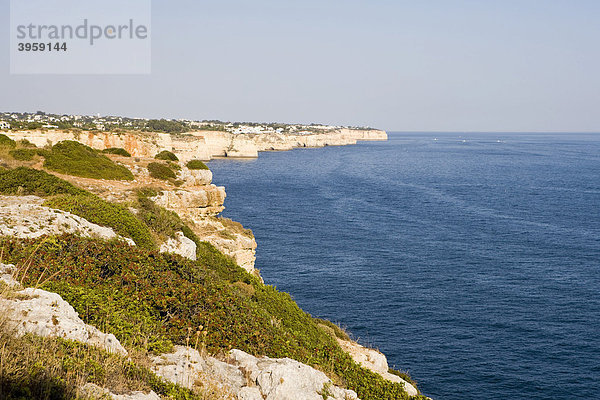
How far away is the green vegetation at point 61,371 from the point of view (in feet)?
18.1

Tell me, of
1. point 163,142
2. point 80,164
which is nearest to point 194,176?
point 80,164

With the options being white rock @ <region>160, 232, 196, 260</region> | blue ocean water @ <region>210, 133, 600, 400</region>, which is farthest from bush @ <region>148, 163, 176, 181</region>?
blue ocean water @ <region>210, 133, 600, 400</region>

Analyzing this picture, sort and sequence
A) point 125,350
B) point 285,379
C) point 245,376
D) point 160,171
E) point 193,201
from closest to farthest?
point 125,350 < point 285,379 < point 245,376 < point 193,201 < point 160,171

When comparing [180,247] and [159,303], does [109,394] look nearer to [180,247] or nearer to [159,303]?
[159,303]

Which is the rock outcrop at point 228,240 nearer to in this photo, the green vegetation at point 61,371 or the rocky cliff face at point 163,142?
the green vegetation at point 61,371

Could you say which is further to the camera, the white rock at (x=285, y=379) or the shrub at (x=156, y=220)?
the shrub at (x=156, y=220)

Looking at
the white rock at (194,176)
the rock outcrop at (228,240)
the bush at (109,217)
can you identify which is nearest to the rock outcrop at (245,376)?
the bush at (109,217)

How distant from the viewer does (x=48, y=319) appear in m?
7.70

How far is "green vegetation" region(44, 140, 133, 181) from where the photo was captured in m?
27.3

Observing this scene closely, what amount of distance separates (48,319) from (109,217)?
27.6 feet

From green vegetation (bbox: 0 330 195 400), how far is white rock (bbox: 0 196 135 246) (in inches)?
246

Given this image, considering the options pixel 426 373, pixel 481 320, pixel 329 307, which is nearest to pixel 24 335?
pixel 426 373

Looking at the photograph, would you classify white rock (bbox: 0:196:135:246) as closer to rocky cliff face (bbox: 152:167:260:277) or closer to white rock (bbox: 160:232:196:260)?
white rock (bbox: 160:232:196:260)

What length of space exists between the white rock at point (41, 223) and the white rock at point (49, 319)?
14.6 ft
